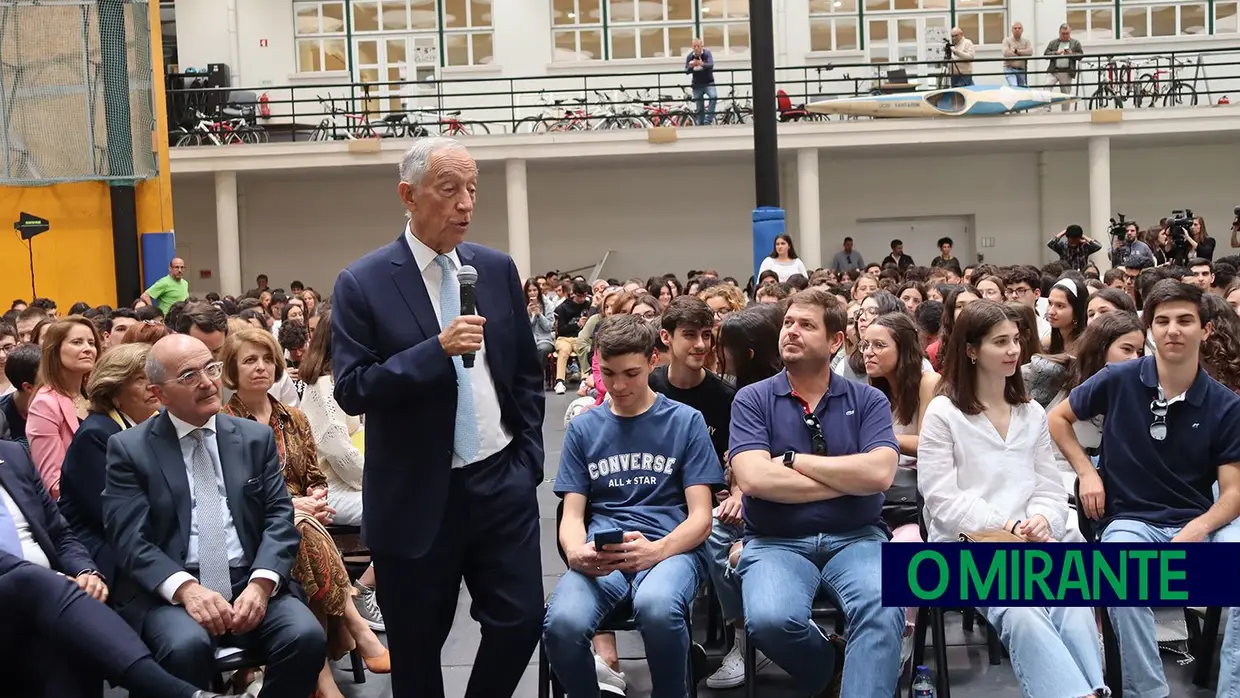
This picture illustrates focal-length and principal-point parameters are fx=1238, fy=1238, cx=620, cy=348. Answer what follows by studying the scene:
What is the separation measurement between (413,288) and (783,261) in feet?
28.1

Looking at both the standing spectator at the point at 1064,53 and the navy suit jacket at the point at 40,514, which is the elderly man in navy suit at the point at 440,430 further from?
the standing spectator at the point at 1064,53

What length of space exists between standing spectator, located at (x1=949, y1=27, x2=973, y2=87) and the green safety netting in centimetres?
1217

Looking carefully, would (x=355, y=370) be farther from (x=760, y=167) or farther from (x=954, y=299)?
(x=760, y=167)

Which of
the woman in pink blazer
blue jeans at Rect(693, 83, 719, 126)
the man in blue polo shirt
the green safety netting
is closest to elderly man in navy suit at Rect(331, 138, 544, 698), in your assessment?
the man in blue polo shirt

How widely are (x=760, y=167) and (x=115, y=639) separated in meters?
8.23

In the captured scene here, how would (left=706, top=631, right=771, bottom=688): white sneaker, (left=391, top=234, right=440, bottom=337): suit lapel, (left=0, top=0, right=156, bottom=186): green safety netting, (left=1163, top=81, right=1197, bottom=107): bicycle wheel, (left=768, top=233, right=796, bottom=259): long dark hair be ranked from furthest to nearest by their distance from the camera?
(left=1163, top=81, right=1197, bottom=107): bicycle wheel
(left=0, top=0, right=156, bottom=186): green safety netting
(left=768, top=233, right=796, bottom=259): long dark hair
(left=706, top=631, right=771, bottom=688): white sneaker
(left=391, top=234, right=440, bottom=337): suit lapel

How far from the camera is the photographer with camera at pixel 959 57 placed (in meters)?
20.4

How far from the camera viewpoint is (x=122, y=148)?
15461 millimetres

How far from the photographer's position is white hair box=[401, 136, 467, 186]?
3162 mm

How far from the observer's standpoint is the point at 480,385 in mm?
3303

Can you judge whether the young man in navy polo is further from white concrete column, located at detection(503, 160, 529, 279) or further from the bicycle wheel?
the bicycle wheel

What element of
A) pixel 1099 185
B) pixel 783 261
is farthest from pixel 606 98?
pixel 783 261

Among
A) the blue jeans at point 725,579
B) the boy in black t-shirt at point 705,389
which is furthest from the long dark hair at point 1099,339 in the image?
the blue jeans at point 725,579

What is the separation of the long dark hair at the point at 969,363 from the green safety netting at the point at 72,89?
13.4 m
